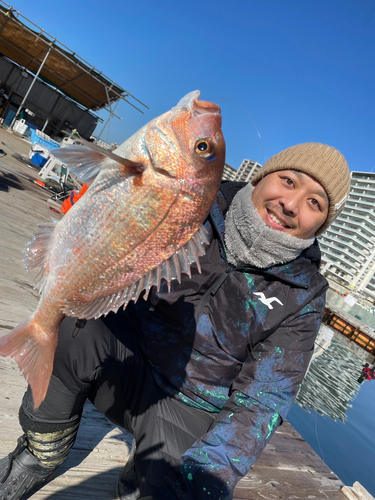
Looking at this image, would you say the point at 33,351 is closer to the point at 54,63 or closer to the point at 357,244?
the point at 54,63

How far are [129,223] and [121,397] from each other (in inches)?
56.7

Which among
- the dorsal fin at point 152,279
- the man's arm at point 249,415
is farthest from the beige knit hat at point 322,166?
the dorsal fin at point 152,279

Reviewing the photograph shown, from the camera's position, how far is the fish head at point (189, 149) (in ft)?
5.01

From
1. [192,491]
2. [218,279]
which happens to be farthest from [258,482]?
[218,279]

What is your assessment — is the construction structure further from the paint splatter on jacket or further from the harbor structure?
the paint splatter on jacket

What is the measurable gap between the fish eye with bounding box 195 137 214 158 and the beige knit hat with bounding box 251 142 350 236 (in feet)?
3.94

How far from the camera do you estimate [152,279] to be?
1.64 metres

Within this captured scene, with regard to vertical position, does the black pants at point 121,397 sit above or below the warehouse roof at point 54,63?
below

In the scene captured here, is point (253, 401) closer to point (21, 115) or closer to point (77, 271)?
point (77, 271)

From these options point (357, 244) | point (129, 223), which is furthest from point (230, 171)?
point (357, 244)

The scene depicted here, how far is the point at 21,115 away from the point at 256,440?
25831 mm

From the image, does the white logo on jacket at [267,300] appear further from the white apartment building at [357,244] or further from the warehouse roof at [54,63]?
the white apartment building at [357,244]

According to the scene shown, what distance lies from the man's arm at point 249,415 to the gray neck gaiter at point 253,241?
1.44 ft

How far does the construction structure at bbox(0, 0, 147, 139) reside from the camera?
18.6m
